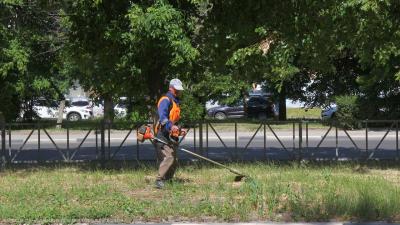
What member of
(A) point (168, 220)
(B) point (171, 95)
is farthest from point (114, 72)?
(A) point (168, 220)

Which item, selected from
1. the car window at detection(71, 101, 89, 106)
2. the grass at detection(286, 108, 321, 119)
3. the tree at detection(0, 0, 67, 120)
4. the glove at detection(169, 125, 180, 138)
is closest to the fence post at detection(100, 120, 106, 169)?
the tree at detection(0, 0, 67, 120)

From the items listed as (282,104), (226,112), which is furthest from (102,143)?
(226,112)

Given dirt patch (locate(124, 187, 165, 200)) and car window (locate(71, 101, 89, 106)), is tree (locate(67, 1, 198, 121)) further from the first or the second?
car window (locate(71, 101, 89, 106))

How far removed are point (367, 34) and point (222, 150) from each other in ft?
Result: 20.9

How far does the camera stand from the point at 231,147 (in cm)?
1714

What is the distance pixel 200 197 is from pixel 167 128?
1345 mm

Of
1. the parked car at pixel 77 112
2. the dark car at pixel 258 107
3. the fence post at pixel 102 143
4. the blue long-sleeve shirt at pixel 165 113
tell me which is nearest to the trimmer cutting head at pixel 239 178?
the blue long-sleeve shirt at pixel 165 113

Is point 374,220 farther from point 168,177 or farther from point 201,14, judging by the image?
point 201,14

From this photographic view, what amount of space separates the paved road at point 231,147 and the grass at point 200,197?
9.37ft

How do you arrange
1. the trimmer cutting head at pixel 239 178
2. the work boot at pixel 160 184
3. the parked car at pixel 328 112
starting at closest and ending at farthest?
the work boot at pixel 160 184
the trimmer cutting head at pixel 239 178
the parked car at pixel 328 112

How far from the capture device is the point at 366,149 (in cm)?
1591

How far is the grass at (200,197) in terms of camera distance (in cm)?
805

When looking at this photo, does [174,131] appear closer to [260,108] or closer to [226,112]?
[260,108]

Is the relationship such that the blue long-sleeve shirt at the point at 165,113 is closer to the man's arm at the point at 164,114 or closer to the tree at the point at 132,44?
the man's arm at the point at 164,114
